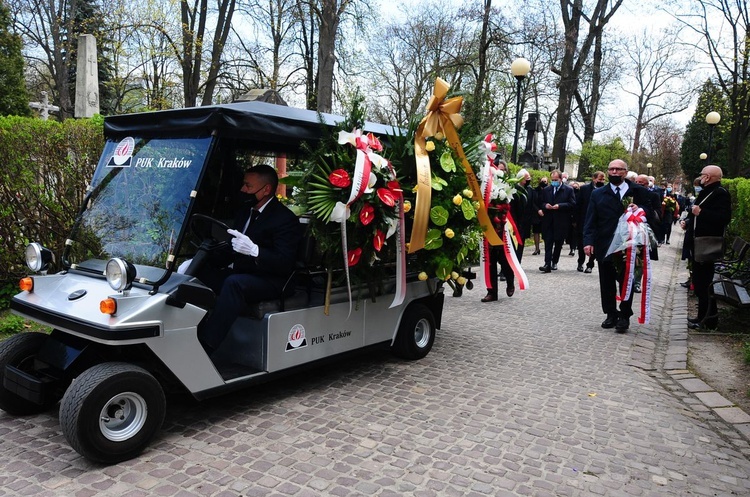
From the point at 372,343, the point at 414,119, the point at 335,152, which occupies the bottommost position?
the point at 372,343

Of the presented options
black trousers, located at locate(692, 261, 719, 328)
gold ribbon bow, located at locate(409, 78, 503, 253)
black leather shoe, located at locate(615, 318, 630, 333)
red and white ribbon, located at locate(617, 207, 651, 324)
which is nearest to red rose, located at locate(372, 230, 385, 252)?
gold ribbon bow, located at locate(409, 78, 503, 253)

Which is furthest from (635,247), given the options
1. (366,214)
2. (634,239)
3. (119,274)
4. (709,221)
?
(119,274)

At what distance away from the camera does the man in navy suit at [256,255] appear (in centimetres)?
410

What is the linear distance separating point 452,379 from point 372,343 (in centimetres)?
81

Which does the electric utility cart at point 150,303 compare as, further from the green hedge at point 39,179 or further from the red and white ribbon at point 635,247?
the red and white ribbon at point 635,247

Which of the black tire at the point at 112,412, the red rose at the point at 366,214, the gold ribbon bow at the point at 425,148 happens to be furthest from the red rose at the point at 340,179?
the black tire at the point at 112,412

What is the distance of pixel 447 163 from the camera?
505 cm

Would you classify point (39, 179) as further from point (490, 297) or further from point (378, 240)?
point (490, 297)

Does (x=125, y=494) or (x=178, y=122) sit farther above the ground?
(x=178, y=122)

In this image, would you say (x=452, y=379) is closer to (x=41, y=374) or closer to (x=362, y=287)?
(x=362, y=287)

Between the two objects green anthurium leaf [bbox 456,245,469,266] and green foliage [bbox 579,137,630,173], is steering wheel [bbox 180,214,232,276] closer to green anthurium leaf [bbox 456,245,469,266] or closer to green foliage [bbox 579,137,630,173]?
green anthurium leaf [bbox 456,245,469,266]

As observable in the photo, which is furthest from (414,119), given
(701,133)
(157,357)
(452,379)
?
(701,133)

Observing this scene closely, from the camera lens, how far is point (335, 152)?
4.62 metres

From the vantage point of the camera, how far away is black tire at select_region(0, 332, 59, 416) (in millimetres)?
3902
